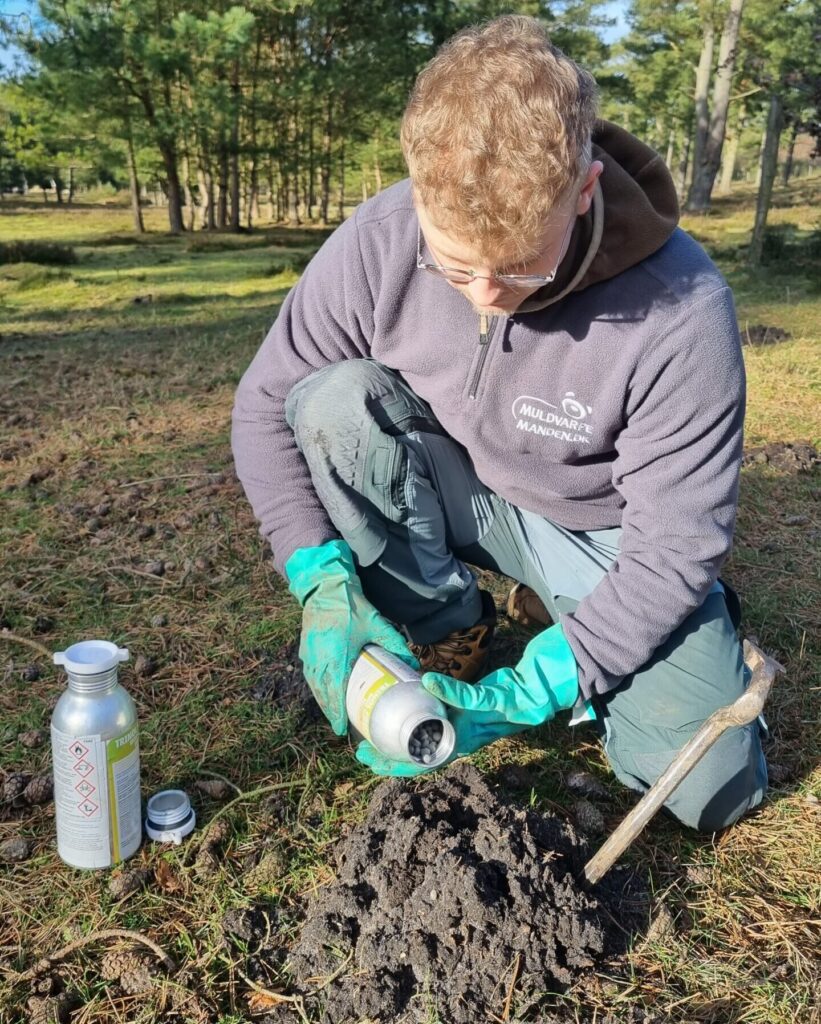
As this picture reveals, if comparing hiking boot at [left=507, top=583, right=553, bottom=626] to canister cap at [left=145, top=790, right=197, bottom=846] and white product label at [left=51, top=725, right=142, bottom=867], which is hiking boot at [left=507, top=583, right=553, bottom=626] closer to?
canister cap at [left=145, top=790, right=197, bottom=846]

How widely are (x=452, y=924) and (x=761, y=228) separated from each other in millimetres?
9875

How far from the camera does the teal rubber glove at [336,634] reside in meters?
1.87

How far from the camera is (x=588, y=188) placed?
163 cm

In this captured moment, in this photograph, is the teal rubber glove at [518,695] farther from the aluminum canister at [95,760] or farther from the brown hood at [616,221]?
the brown hood at [616,221]

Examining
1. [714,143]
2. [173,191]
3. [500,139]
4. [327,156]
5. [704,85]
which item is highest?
[704,85]

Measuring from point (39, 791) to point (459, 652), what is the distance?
3.71 ft

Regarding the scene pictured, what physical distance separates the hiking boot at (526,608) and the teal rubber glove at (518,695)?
74 cm

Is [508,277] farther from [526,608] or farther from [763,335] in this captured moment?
[763,335]

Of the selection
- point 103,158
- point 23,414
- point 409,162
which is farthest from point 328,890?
point 103,158

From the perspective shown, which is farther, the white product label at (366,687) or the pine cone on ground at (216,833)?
the pine cone on ground at (216,833)

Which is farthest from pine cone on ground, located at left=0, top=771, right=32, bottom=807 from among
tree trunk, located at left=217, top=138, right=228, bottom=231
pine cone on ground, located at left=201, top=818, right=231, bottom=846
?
tree trunk, located at left=217, top=138, right=228, bottom=231

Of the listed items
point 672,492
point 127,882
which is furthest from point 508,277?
point 127,882

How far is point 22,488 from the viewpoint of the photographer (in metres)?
3.66

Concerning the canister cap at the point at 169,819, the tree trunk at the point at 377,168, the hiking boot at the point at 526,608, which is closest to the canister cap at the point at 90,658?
the canister cap at the point at 169,819
